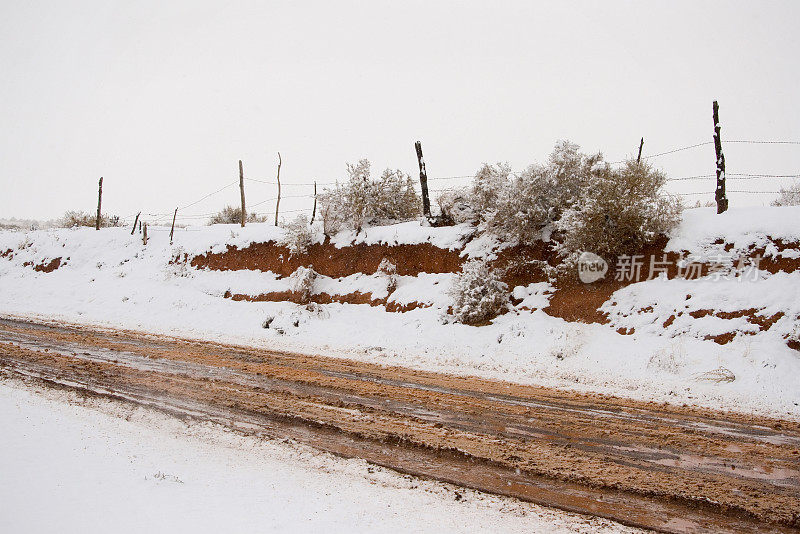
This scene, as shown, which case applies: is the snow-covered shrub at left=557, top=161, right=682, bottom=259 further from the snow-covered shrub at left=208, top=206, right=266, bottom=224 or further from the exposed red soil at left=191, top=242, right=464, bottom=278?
the snow-covered shrub at left=208, top=206, right=266, bottom=224

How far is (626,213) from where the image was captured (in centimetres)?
1382

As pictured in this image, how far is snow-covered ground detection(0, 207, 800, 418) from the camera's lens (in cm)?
981

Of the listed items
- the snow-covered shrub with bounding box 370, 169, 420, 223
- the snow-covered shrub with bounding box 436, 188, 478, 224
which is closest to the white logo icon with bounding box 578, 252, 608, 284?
the snow-covered shrub with bounding box 436, 188, 478, 224

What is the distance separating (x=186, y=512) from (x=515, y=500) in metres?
3.08

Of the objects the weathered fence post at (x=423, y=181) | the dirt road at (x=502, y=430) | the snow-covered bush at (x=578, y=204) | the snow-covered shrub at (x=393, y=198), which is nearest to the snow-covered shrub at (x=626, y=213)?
the snow-covered bush at (x=578, y=204)

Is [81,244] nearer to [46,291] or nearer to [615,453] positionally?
[46,291]

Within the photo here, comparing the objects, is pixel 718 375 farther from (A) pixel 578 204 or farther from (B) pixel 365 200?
(B) pixel 365 200

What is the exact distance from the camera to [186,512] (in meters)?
4.35

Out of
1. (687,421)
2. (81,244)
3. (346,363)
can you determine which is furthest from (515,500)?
(81,244)

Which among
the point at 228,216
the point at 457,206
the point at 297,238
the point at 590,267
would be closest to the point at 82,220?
the point at 228,216

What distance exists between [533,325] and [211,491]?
10501 millimetres

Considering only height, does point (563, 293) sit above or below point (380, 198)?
below

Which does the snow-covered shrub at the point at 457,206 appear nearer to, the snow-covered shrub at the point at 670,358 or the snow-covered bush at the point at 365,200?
the snow-covered bush at the point at 365,200

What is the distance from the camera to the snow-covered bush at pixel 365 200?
71.2 ft
